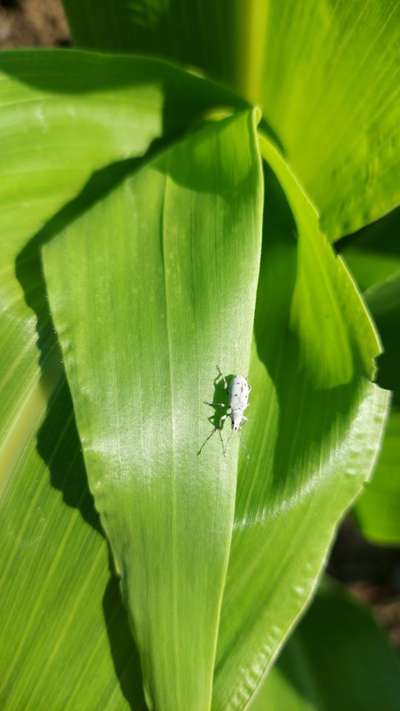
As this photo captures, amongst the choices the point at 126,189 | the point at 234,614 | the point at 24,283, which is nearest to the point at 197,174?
the point at 126,189

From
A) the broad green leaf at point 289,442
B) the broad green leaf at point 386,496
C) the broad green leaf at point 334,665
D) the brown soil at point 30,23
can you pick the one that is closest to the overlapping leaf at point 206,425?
the broad green leaf at point 289,442

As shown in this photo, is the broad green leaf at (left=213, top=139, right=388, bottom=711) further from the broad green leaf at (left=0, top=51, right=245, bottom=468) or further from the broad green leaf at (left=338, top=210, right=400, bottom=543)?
the broad green leaf at (left=338, top=210, right=400, bottom=543)

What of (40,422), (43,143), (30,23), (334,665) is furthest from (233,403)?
(30,23)

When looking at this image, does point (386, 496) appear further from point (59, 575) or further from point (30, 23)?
point (30, 23)

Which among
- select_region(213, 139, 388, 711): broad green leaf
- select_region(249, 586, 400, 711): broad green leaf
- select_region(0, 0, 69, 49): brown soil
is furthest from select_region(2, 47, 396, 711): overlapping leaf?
select_region(0, 0, 69, 49): brown soil

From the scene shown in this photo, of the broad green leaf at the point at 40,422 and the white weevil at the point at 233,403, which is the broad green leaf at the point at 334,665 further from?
the white weevil at the point at 233,403

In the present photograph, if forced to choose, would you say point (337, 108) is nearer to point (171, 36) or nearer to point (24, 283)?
point (171, 36)
